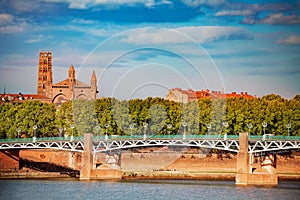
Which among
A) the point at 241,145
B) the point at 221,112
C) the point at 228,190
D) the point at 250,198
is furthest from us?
the point at 221,112

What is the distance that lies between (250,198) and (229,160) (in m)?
23.3

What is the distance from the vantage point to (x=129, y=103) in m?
84.1

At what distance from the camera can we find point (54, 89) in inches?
5556

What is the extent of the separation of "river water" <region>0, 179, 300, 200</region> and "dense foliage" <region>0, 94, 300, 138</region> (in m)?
13.0

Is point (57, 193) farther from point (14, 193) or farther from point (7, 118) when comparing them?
point (7, 118)

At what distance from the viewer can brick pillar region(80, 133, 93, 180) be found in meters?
68.6

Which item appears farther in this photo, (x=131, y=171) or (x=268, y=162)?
(x=131, y=171)

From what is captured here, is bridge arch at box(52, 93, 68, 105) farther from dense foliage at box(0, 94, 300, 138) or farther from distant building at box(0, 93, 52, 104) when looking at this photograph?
dense foliage at box(0, 94, 300, 138)

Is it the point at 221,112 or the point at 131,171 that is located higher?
the point at 221,112

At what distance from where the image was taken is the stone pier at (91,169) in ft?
226

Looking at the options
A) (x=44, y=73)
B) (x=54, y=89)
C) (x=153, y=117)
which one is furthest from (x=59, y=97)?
(x=153, y=117)

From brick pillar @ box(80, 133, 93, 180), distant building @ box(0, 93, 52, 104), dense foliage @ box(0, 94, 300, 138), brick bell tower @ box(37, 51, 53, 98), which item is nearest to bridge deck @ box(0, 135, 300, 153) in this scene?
brick pillar @ box(80, 133, 93, 180)

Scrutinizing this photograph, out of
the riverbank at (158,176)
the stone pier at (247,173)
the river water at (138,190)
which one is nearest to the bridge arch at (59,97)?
the riverbank at (158,176)

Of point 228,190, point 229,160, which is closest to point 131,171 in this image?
point 229,160
